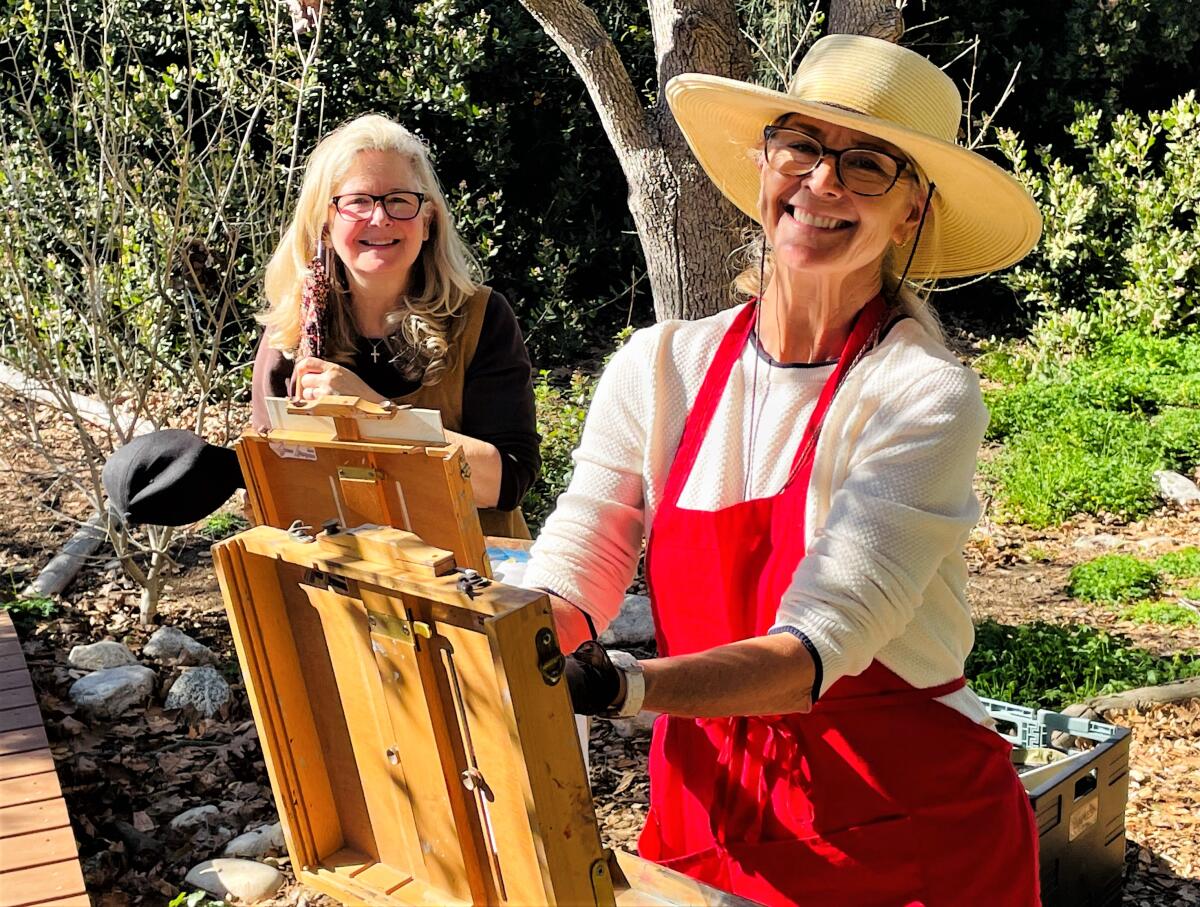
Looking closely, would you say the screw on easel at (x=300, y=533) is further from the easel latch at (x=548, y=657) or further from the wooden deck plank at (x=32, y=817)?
the wooden deck plank at (x=32, y=817)

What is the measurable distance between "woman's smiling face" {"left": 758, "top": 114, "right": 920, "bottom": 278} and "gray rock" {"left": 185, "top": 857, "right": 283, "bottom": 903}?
264 centimetres

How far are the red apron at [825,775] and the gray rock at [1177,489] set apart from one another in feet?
18.8

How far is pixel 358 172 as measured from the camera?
11.1ft

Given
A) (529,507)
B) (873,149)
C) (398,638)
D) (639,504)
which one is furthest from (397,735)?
(529,507)

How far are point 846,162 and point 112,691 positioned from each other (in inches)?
150

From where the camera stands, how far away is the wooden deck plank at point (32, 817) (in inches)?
144

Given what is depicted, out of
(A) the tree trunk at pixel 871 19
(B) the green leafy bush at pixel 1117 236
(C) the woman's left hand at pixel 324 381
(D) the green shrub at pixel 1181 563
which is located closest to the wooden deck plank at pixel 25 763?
(C) the woman's left hand at pixel 324 381

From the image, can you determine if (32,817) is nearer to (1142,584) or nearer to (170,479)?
(170,479)

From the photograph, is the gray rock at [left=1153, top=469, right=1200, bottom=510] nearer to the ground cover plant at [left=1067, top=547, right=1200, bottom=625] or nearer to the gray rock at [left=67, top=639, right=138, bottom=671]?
the ground cover plant at [left=1067, top=547, right=1200, bottom=625]

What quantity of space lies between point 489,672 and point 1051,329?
9.21 m

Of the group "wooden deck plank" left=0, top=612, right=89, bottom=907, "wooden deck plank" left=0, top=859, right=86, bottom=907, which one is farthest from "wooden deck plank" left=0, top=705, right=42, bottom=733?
"wooden deck plank" left=0, top=859, right=86, bottom=907

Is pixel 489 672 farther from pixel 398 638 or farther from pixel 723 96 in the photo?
pixel 723 96

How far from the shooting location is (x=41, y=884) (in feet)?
11.0

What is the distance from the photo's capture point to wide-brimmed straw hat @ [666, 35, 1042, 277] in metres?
2.02
